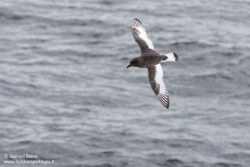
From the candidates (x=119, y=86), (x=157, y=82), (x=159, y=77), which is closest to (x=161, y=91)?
(x=157, y=82)

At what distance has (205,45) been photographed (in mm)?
36688

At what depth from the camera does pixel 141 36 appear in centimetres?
1572

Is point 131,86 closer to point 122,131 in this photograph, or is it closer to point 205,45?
point 122,131

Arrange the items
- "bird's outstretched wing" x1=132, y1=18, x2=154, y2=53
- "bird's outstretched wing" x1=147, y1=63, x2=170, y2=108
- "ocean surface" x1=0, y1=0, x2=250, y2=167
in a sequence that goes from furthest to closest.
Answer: "ocean surface" x1=0, y1=0, x2=250, y2=167
"bird's outstretched wing" x1=132, y1=18, x2=154, y2=53
"bird's outstretched wing" x1=147, y1=63, x2=170, y2=108

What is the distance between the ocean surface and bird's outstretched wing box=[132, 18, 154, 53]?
38.3 ft

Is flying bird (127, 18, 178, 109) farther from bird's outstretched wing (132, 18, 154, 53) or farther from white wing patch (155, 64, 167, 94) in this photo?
bird's outstretched wing (132, 18, 154, 53)

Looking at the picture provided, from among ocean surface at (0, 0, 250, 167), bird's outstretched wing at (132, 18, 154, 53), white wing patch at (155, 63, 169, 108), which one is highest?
bird's outstretched wing at (132, 18, 154, 53)

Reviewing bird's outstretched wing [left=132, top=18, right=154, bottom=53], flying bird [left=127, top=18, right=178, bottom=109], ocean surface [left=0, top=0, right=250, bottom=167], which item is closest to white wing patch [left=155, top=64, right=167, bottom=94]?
flying bird [left=127, top=18, right=178, bottom=109]

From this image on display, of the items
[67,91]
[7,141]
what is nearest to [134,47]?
[67,91]

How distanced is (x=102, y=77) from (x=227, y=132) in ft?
27.7

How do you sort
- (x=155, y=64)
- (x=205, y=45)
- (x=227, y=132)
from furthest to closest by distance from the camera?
(x=205, y=45)
(x=227, y=132)
(x=155, y=64)

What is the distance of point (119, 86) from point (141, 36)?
17.1 metres

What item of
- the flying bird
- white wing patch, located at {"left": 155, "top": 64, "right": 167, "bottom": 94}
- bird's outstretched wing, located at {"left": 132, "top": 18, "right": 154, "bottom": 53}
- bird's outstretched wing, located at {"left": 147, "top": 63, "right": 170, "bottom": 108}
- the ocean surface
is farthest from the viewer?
the ocean surface

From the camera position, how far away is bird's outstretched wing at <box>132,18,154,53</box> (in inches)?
597
